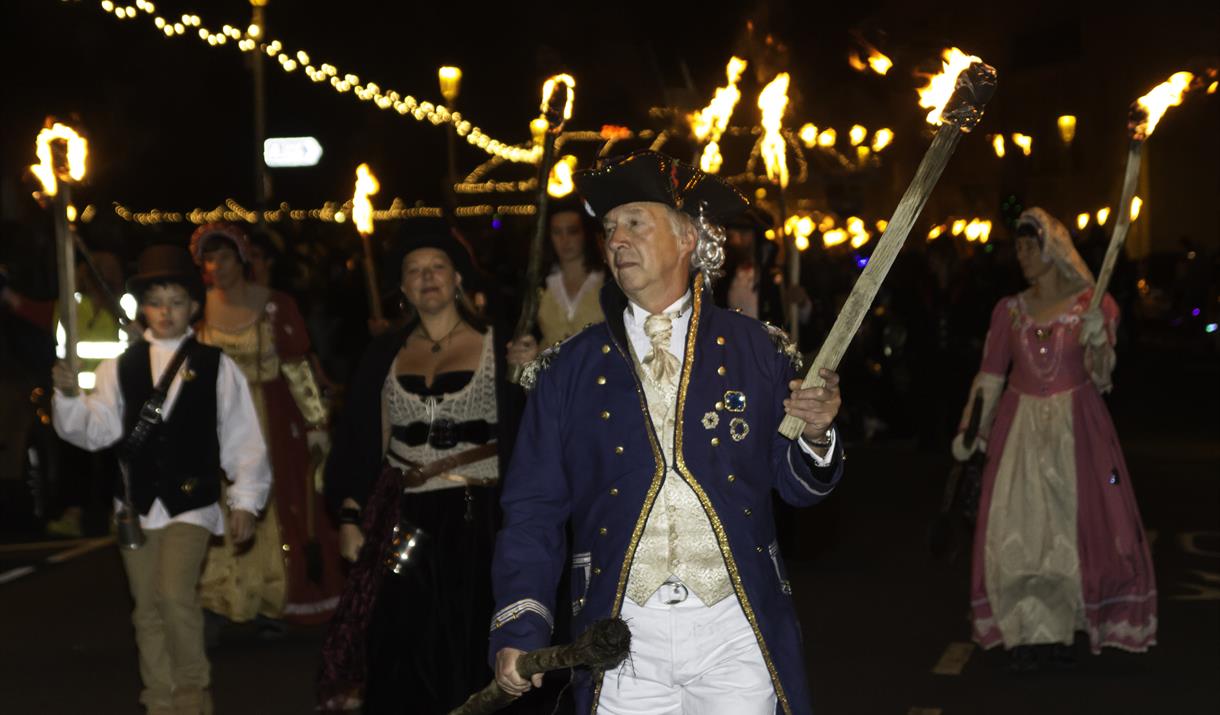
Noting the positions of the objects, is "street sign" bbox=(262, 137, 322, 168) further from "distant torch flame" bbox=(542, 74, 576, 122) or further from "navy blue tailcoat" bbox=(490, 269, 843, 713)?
"navy blue tailcoat" bbox=(490, 269, 843, 713)

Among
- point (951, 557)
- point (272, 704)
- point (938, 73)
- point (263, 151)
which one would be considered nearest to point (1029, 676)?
point (951, 557)

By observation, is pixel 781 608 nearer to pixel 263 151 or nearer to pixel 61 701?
pixel 61 701

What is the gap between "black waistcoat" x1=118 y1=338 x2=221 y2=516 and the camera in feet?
22.6

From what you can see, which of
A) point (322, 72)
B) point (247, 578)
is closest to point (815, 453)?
point (247, 578)

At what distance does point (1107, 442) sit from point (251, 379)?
4.33 meters

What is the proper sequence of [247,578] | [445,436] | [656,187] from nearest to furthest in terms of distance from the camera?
[656,187] → [445,436] → [247,578]

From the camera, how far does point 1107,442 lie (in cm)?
879

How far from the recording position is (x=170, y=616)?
6738 mm

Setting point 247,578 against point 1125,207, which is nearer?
point 1125,207

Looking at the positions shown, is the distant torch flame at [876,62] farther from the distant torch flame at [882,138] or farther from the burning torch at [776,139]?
the distant torch flame at [882,138]

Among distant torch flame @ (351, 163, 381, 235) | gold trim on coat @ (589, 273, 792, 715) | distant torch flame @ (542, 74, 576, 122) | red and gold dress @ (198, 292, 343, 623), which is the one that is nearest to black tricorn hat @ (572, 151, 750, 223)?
gold trim on coat @ (589, 273, 792, 715)

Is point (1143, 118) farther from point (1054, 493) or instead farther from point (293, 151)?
point (293, 151)

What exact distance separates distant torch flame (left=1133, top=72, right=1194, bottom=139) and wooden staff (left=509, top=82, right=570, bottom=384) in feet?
7.59

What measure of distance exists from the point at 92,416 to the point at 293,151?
20894mm
